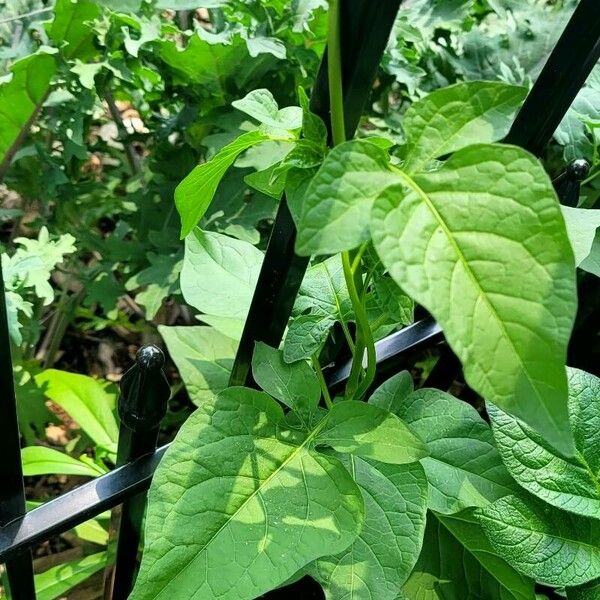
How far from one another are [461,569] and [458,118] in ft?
1.80

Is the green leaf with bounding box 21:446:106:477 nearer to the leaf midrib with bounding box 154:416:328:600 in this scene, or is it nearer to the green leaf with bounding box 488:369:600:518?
the leaf midrib with bounding box 154:416:328:600

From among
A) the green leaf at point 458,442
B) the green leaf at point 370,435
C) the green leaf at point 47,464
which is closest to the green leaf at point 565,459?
the green leaf at point 458,442

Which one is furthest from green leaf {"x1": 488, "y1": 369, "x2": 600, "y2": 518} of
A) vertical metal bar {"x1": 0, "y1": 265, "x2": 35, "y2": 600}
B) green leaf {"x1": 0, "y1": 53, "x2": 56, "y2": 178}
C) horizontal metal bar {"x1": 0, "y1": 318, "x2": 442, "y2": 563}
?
green leaf {"x1": 0, "y1": 53, "x2": 56, "y2": 178}

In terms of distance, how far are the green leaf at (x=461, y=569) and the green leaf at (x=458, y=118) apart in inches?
18.3

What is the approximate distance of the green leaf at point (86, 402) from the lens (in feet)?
3.87

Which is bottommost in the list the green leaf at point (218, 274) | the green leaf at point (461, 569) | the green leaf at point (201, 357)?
Result: the green leaf at point (461, 569)

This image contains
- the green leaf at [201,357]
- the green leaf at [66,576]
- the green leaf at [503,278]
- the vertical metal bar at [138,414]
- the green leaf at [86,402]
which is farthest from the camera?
the green leaf at [86,402]

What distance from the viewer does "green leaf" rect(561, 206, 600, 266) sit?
2.16 feet

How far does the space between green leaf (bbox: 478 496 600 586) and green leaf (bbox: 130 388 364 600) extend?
0.72 ft

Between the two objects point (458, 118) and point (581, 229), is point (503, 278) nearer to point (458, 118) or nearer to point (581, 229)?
point (458, 118)

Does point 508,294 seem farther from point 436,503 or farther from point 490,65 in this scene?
point 490,65

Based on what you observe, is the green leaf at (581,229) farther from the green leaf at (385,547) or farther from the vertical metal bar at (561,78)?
the green leaf at (385,547)

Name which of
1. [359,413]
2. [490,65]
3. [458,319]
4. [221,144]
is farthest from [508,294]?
[490,65]

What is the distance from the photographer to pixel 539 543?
76 cm
